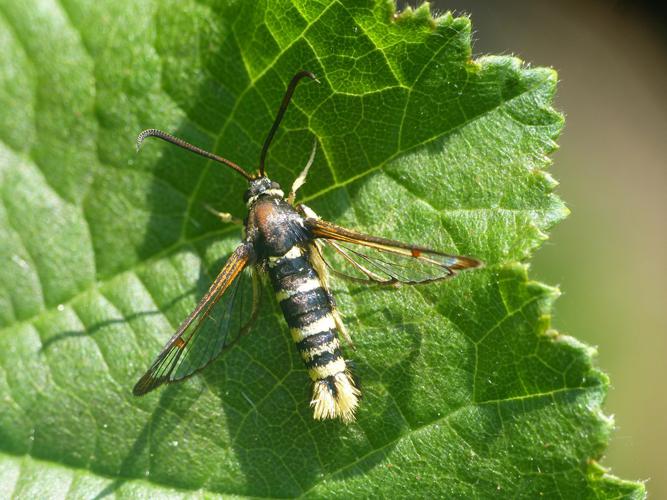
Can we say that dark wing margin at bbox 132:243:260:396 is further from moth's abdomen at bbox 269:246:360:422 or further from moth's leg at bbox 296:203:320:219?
moth's leg at bbox 296:203:320:219

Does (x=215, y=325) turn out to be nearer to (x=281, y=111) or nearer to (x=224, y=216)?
(x=224, y=216)

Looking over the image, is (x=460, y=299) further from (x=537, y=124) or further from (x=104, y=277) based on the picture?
(x=104, y=277)

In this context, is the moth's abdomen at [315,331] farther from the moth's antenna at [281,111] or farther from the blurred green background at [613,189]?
the blurred green background at [613,189]

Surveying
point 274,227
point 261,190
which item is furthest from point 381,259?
point 261,190

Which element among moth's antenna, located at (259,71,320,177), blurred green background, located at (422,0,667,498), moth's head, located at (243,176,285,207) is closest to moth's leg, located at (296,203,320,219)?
moth's head, located at (243,176,285,207)

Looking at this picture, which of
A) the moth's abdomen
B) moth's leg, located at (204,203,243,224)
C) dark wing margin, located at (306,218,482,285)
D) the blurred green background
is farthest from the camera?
the blurred green background

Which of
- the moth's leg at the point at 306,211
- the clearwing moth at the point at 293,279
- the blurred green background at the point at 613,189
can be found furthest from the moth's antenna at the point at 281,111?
the blurred green background at the point at 613,189
